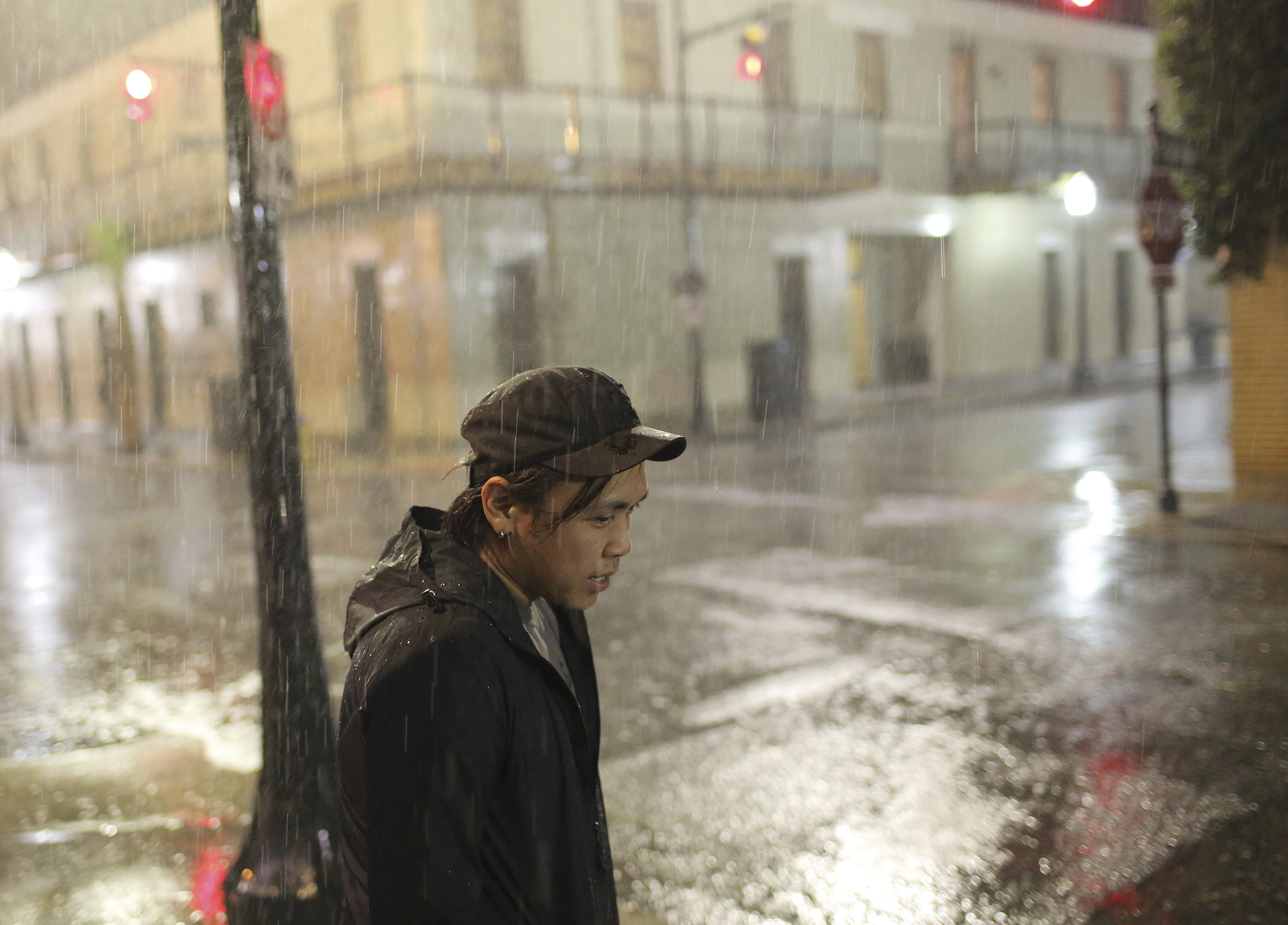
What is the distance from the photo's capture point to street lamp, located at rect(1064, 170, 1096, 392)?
781 inches

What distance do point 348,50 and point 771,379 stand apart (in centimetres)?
965

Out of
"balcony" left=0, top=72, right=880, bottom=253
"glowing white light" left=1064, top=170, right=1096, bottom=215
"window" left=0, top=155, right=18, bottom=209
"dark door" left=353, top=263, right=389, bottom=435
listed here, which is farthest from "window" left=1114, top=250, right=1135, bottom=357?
"window" left=0, top=155, right=18, bottom=209

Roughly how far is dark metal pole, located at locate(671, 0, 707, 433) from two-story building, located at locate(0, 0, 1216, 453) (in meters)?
0.26

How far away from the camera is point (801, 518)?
11133mm

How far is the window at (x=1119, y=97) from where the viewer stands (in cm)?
3173

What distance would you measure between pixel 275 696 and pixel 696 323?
16449mm

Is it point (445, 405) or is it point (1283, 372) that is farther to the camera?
point (445, 405)

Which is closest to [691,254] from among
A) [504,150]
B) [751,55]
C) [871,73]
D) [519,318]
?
[751,55]

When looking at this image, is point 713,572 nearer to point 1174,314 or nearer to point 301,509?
point 301,509

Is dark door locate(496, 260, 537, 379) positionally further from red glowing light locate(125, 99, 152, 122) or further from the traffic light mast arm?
red glowing light locate(125, 99, 152, 122)

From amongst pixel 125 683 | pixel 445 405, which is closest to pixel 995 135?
pixel 445 405

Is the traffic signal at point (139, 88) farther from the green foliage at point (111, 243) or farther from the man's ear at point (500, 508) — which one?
the man's ear at point (500, 508)

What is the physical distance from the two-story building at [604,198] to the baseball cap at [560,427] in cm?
1787

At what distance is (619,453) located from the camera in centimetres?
178
